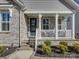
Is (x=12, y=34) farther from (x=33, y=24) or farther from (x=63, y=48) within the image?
(x=63, y=48)

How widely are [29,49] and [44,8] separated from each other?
16.3ft

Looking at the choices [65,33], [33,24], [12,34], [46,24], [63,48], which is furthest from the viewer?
[33,24]

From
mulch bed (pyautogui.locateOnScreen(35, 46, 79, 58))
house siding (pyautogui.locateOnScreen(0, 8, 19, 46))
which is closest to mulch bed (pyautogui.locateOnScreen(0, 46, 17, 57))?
house siding (pyautogui.locateOnScreen(0, 8, 19, 46))

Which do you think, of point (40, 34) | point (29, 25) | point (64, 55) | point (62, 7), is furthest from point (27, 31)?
point (64, 55)

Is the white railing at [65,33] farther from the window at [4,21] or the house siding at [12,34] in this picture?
the window at [4,21]

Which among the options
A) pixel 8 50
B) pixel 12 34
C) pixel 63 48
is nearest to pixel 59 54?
pixel 63 48

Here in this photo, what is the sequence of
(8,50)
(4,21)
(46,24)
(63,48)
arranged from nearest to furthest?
(63,48), (8,50), (4,21), (46,24)

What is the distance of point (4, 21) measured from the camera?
26953 millimetres

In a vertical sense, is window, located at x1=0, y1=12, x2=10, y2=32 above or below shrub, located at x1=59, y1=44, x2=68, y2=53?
above

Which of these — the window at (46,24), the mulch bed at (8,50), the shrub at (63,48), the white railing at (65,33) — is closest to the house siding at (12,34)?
the mulch bed at (8,50)

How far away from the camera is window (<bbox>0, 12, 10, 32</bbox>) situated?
2694 cm

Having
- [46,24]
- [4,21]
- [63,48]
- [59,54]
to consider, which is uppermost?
[4,21]

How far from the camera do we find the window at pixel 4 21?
26.9m

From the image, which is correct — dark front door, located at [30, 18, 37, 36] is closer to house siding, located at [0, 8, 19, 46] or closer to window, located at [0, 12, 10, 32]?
house siding, located at [0, 8, 19, 46]
